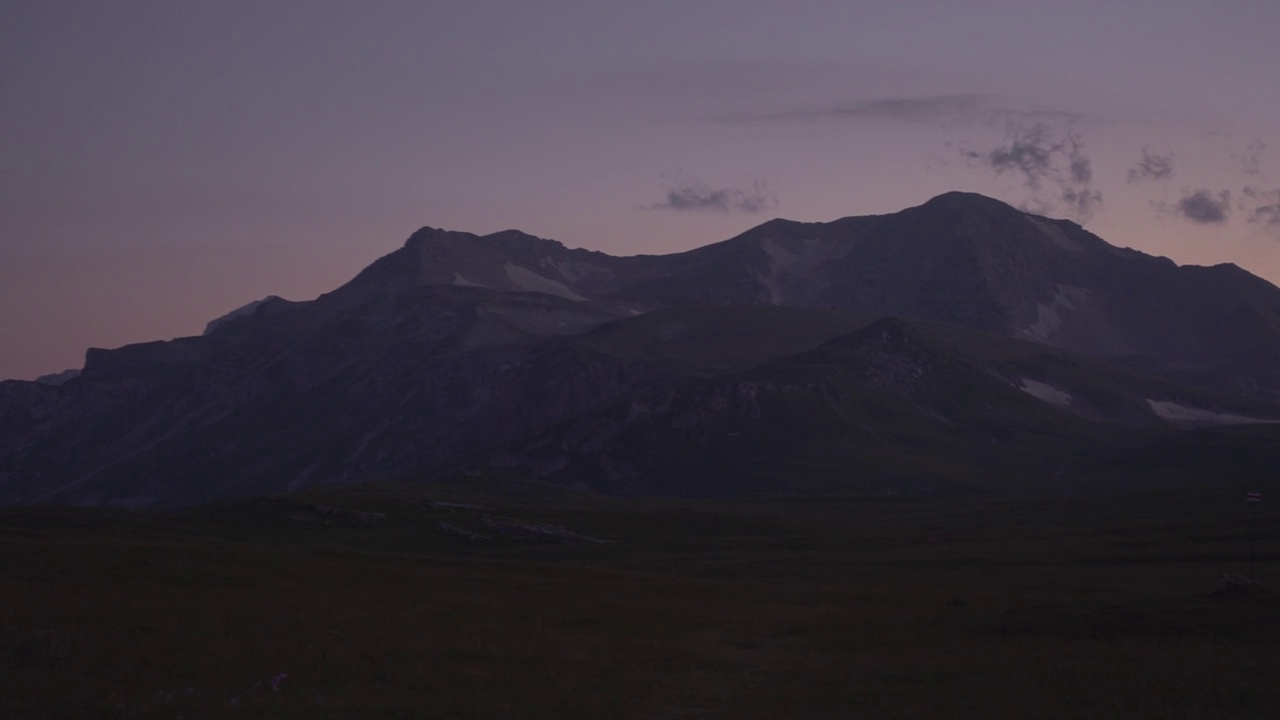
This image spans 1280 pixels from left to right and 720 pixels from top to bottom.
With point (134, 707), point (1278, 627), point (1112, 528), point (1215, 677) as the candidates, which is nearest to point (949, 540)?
point (1112, 528)

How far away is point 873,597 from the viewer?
68.4 meters

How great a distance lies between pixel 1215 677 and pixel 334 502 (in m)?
136

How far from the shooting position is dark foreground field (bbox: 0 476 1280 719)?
3262cm

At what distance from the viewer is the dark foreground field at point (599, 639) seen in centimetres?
3262

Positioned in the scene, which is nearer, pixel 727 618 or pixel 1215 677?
pixel 1215 677

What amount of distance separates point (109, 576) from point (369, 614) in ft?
39.3

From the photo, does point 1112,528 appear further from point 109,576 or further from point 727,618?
point 109,576

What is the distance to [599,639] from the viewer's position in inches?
1821

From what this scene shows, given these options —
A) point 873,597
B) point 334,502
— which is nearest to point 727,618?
point 873,597

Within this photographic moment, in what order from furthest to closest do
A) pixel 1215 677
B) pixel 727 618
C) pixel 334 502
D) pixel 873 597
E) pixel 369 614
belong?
1. pixel 334 502
2. pixel 873 597
3. pixel 727 618
4. pixel 369 614
5. pixel 1215 677

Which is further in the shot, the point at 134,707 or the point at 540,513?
the point at 540,513

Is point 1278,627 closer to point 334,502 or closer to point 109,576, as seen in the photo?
point 109,576

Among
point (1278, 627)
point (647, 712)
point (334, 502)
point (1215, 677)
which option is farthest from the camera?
point (334, 502)

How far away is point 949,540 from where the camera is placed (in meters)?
129
